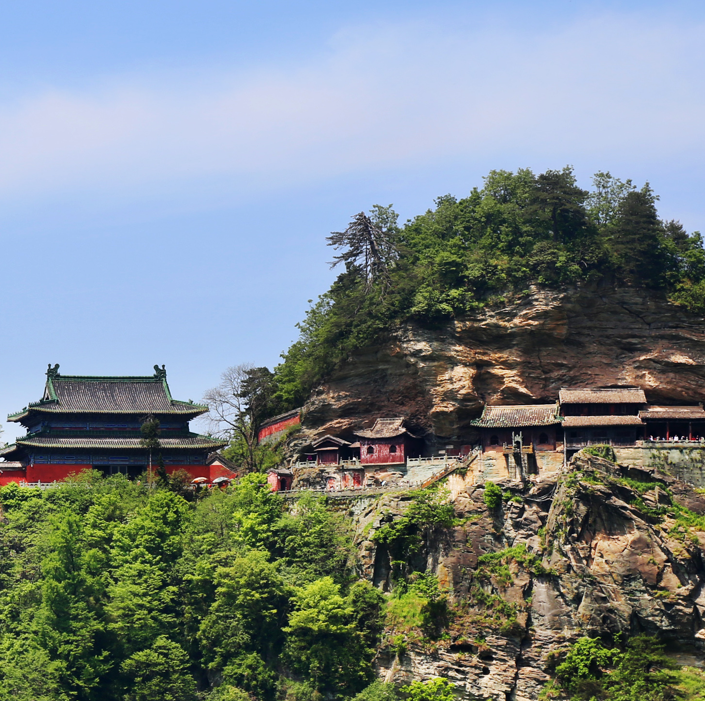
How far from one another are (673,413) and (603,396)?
3837 mm

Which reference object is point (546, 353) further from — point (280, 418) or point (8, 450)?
point (8, 450)

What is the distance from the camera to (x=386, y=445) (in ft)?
263

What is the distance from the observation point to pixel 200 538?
76.4 m

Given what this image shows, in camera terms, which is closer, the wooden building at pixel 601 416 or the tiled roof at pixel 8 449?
the wooden building at pixel 601 416

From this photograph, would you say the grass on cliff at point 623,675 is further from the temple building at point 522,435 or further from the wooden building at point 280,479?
the wooden building at point 280,479

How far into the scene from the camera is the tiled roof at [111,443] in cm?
8569

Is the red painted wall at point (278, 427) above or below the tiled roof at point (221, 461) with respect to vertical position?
above

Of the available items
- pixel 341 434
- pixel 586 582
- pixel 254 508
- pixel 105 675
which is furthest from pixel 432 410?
pixel 105 675

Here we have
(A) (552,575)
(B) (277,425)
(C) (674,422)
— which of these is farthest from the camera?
(B) (277,425)

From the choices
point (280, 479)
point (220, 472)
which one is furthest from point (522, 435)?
point (220, 472)

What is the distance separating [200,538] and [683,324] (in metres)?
29.5

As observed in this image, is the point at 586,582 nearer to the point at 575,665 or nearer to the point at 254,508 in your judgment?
the point at 575,665

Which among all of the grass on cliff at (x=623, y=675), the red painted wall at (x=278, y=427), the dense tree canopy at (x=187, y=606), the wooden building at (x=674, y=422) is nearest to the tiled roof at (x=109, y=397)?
the red painted wall at (x=278, y=427)

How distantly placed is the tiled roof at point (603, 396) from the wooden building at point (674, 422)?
2.90ft
